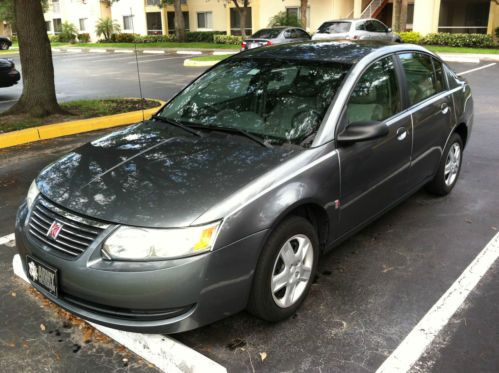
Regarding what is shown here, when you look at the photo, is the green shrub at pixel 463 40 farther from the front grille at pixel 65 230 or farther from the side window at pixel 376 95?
the front grille at pixel 65 230

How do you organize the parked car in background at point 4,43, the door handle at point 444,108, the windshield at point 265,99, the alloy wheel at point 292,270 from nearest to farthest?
1. the alloy wheel at point 292,270
2. the windshield at point 265,99
3. the door handle at point 444,108
4. the parked car in background at point 4,43

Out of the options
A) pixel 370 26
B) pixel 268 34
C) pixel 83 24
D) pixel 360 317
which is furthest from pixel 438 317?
pixel 83 24

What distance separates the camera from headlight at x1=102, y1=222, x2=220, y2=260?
2.56 meters

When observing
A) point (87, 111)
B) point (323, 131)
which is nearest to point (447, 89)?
point (323, 131)

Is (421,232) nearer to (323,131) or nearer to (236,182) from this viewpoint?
(323,131)

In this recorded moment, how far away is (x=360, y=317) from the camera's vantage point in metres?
3.20

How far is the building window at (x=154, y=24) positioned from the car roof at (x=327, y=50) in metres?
38.8

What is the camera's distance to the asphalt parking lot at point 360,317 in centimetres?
281

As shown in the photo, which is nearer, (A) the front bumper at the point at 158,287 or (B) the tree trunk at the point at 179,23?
(A) the front bumper at the point at 158,287

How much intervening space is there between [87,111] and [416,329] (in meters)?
8.15

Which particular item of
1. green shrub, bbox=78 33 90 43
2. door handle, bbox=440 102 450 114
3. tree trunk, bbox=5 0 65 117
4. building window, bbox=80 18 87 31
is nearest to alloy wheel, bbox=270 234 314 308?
door handle, bbox=440 102 450 114

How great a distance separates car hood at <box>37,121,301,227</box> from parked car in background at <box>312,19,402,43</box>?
17256 millimetres

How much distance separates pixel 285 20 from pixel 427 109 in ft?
88.8

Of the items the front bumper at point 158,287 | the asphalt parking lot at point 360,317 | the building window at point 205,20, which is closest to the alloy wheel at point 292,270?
the asphalt parking lot at point 360,317
